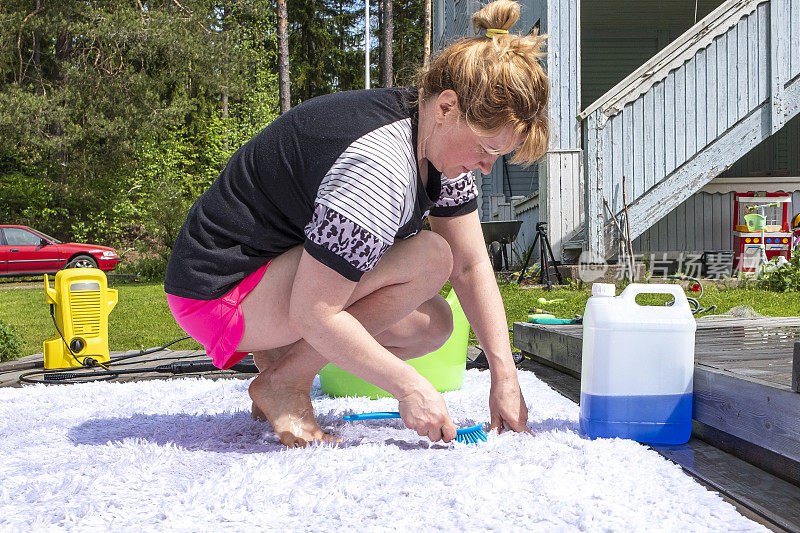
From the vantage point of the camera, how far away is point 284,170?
1.68 m

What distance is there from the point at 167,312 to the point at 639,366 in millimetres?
6263

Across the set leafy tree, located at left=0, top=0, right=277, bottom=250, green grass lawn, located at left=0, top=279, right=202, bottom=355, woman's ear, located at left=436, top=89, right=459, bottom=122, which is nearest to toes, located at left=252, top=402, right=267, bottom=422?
woman's ear, located at left=436, top=89, right=459, bottom=122

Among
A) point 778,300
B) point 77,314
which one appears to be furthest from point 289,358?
point 778,300

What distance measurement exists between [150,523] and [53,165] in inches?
715

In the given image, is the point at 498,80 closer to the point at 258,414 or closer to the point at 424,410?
the point at 424,410

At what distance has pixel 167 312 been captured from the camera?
732 cm

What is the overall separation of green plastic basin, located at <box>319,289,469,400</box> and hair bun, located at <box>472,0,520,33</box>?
50.1 inches

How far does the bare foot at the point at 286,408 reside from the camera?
187 centimetres

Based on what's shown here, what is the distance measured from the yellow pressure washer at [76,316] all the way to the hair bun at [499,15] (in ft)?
8.34

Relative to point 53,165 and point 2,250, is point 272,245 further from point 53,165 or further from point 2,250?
point 53,165

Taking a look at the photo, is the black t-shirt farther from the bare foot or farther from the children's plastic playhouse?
the children's plastic playhouse

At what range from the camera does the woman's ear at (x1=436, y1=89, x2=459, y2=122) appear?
1.56 meters

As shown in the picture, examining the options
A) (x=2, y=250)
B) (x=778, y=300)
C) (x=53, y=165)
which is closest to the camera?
(x=778, y=300)

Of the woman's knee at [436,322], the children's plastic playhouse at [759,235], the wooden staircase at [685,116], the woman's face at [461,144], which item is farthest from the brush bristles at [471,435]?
the children's plastic playhouse at [759,235]
